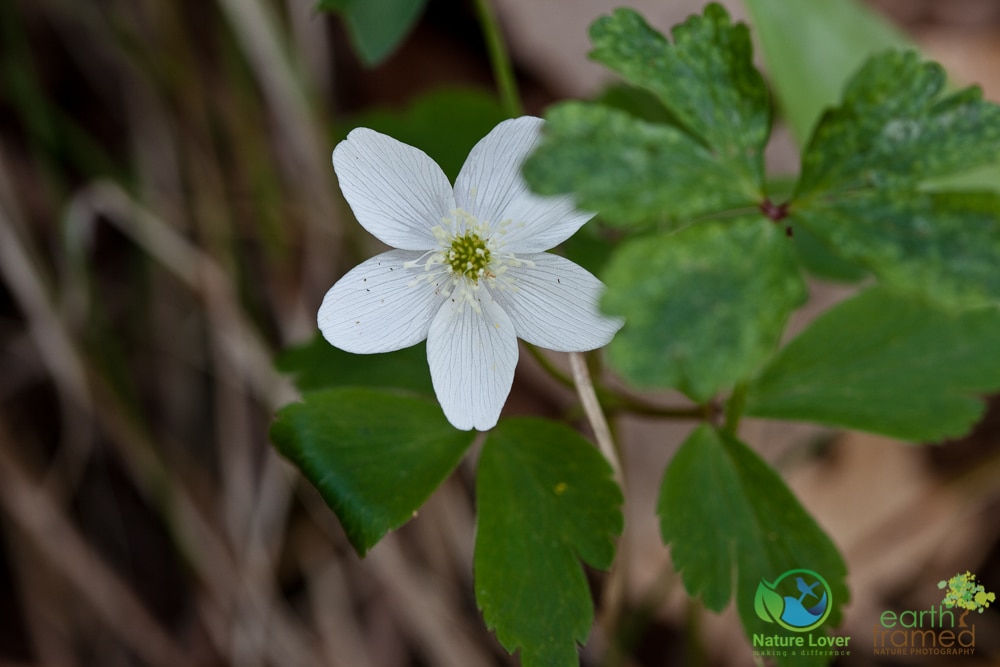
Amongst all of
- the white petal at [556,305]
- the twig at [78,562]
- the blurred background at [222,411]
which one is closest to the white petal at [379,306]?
the white petal at [556,305]

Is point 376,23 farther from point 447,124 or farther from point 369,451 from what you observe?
point 369,451

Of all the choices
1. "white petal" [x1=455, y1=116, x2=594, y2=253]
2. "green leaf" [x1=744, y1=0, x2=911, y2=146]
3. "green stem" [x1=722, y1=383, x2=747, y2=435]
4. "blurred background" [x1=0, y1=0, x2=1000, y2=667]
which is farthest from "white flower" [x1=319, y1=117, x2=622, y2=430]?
"blurred background" [x1=0, y1=0, x2=1000, y2=667]

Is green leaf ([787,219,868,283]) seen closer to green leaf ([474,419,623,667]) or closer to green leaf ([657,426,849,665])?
green leaf ([657,426,849,665])

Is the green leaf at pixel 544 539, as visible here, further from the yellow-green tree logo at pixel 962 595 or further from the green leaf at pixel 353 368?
the yellow-green tree logo at pixel 962 595

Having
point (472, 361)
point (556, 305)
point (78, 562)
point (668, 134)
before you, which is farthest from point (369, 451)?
point (78, 562)

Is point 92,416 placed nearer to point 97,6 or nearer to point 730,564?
point 97,6

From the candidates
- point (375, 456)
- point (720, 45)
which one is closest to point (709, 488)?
point (375, 456)
